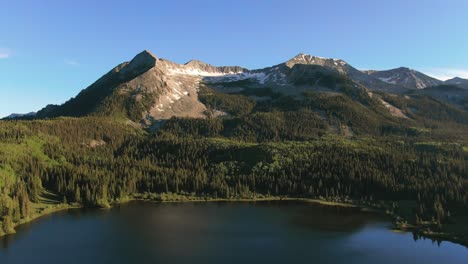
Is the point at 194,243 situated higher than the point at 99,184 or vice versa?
the point at 99,184

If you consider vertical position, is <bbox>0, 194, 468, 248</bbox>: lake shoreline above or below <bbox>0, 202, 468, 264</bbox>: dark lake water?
above

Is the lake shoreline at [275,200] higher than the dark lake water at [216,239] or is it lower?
higher

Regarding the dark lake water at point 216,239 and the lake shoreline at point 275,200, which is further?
the lake shoreline at point 275,200

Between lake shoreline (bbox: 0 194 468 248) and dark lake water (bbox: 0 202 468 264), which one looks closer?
dark lake water (bbox: 0 202 468 264)

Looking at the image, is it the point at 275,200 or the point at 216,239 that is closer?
the point at 216,239

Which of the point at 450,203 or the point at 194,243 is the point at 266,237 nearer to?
the point at 194,243

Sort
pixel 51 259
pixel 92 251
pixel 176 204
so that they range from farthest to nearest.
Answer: pixel 176 204 → pixel 92 251 → pixel 51 259

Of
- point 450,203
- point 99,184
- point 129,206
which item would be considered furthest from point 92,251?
point 450,203

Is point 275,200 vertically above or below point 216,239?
above
